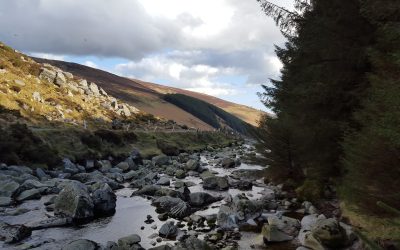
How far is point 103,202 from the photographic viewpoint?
2322 centimetres

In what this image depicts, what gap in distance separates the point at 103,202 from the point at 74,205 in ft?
6.62

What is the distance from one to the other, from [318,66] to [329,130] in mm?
3303

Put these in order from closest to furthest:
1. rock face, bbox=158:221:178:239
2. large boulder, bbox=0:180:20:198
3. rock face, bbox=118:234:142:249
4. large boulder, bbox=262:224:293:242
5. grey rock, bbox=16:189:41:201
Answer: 1. rock face, bbox=118:234:142:249
2. large boulder, bbox=262:224:293:242
3. rock face, bbox=158:221:178:239
4. grey rock, bbox=16:189:41:201
5. large boulder, bbox=0:180:20:198

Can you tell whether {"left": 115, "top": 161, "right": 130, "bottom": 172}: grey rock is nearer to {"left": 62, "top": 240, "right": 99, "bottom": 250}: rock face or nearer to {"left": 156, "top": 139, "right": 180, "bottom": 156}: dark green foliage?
{"left": 156, "top": 139, "right": 180, "bottom": 156}: dark green foliage

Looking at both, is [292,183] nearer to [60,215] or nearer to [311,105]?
[311,105]

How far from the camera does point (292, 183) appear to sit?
1153 inches

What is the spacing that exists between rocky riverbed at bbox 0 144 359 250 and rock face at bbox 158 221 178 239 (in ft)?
0.16

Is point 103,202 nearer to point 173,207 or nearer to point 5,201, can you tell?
point 173,207

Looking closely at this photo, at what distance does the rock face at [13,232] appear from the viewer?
682 inches

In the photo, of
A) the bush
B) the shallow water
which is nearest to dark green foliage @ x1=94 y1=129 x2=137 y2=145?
the bush

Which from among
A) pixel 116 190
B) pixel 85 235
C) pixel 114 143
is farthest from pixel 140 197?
pixel 114 143

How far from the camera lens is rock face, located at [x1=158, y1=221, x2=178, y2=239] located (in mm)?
18375

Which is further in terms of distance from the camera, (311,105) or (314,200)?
(314,200)

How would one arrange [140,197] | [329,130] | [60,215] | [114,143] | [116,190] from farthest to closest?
[114,143]
[116,190]
[140,197]
[60,215]
[329,130]
